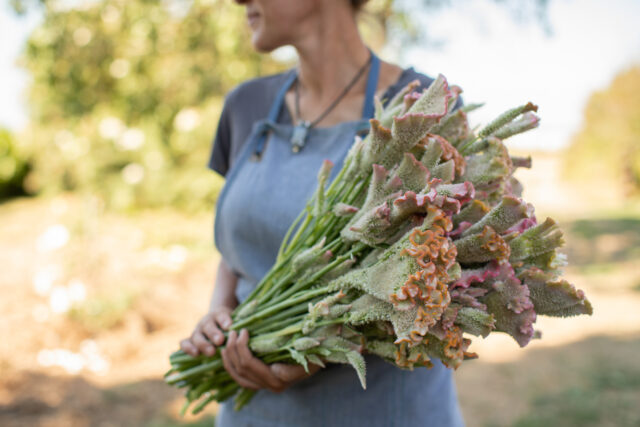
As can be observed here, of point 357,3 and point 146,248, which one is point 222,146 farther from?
point 146,248

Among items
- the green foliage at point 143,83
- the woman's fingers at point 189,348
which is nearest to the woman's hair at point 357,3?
the woman's fingers at point 189,348

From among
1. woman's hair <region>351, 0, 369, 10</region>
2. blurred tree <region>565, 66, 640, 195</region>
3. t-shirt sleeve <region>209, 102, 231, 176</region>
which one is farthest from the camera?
blurred tree <region>565, 66, 640, 195</region>

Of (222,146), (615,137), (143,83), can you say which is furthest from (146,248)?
(615,137)

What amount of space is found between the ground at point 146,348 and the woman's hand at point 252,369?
2.75 m

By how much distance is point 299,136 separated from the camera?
174 centimetres

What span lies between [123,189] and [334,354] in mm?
10387

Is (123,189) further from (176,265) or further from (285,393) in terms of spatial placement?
(285,393)

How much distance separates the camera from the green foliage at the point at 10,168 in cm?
1452

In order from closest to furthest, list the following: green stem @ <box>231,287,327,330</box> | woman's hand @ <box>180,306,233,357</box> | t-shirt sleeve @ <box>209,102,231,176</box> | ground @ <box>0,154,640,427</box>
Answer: green stem @ <box>231,287,327,330</box>, woman's hand @ <box>180,306,233,357</box>, t-shirt sleeve @ <box>209,102,231,176</box>, ground @ <box>0,154,640,427</box>

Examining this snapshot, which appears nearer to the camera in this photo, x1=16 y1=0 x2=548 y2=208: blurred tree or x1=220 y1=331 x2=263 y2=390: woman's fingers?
x1=220 y1=331 x2=263 y2=390: woman's fingers

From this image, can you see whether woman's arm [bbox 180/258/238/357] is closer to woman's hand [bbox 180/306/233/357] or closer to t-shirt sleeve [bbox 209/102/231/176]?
woman's hand [bbox 180/306/233/357]

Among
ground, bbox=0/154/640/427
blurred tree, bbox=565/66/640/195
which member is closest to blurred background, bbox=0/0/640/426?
ground, bbox=0/154/640/427

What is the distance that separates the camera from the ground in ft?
13.3

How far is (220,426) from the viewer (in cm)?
184
